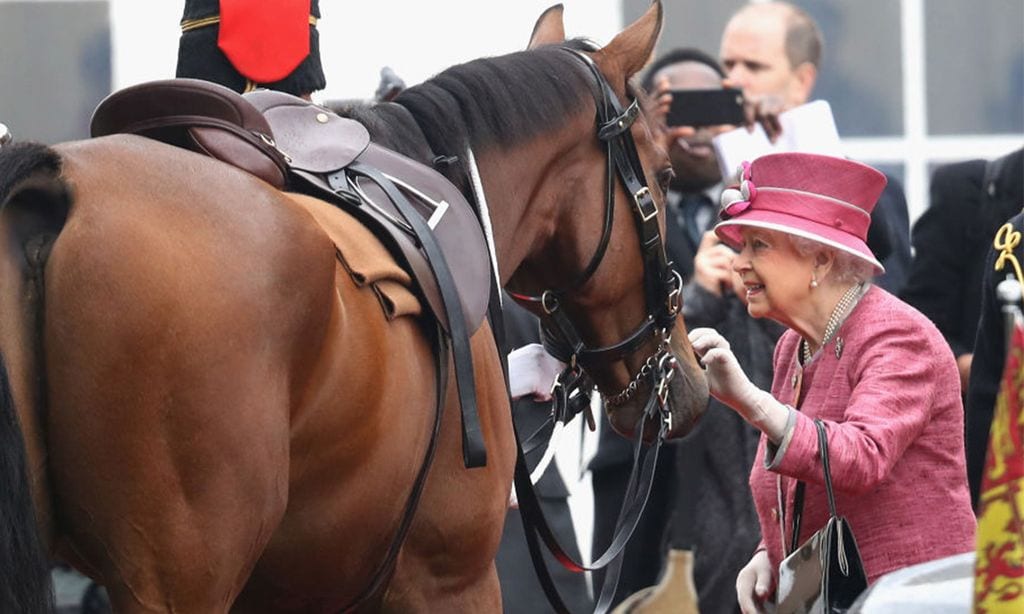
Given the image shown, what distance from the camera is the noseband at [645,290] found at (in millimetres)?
4027

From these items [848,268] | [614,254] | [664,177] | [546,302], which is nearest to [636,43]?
[664,177]

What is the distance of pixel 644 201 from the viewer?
Result: 4.04 m

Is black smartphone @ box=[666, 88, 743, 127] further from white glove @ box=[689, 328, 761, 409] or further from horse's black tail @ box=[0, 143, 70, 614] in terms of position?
horse's black tail @ box=[0, 143, 70, 614]

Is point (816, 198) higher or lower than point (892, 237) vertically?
higher

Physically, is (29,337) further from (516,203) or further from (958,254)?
(958,254)

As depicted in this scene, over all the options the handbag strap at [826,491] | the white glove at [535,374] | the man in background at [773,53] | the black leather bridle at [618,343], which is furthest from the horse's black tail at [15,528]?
the man in background at [773,53]

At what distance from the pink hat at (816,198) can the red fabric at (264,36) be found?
112 centimetres

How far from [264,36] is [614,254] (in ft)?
3.14

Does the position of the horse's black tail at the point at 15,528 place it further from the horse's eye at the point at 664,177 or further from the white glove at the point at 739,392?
the horse's eye at the point at 664,177

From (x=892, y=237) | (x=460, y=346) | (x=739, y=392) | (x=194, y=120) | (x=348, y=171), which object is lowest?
(x=892, y=237)

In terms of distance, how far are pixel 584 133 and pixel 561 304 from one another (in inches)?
16.3

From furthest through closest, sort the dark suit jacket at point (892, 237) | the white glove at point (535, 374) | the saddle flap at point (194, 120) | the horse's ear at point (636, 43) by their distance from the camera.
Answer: the dark suit jacket at point (892, 237)
the white glove at point (535, 374)
the horse's ear at point (636, 43)
the saddle flap at point (194, 120)

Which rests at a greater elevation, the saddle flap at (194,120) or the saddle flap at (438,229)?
the saddle flap at (194,120)

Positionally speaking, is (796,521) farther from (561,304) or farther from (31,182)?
(31,182)
